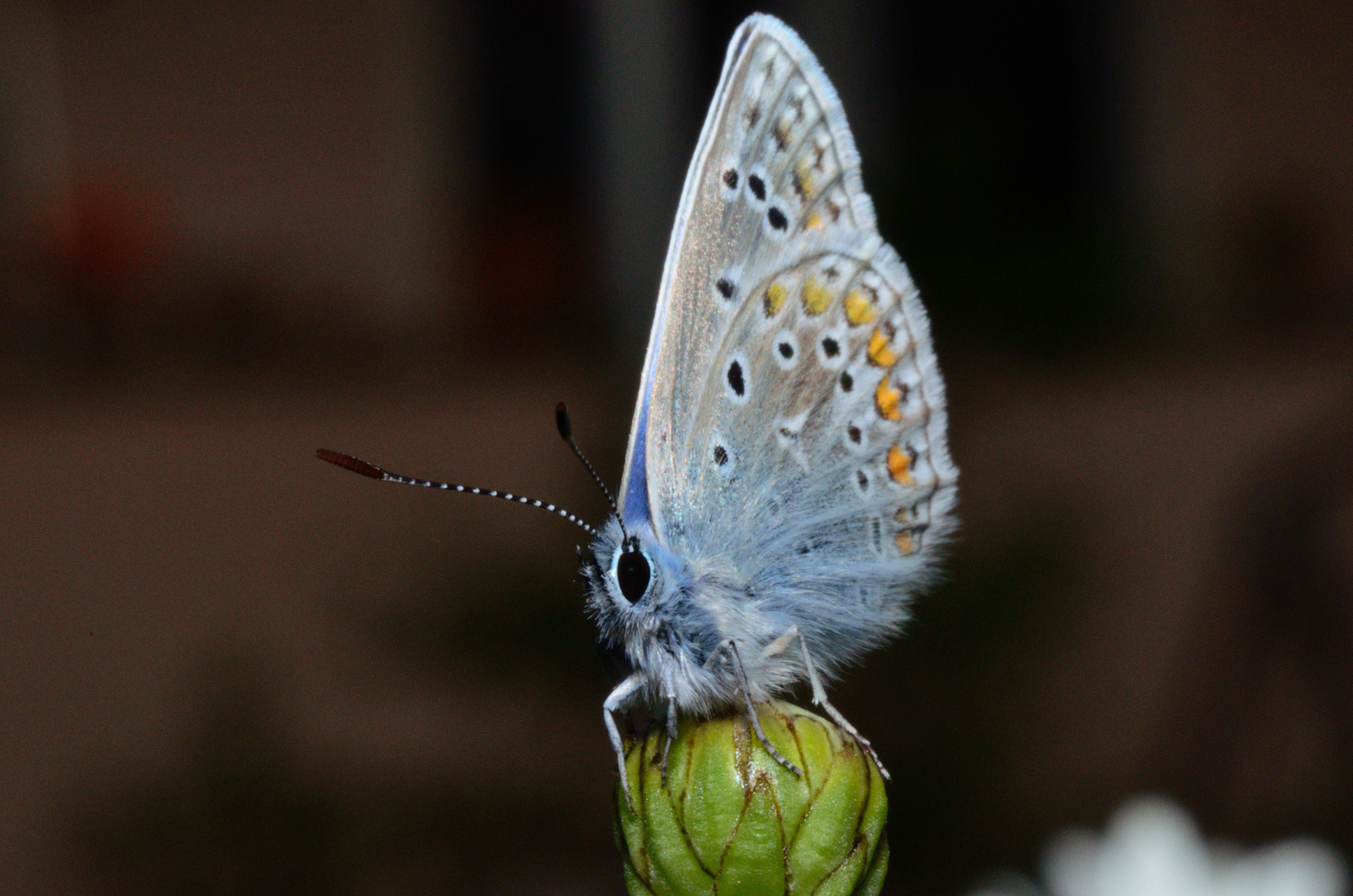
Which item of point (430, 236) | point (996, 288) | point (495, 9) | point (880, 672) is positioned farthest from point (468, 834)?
point (495, 9)

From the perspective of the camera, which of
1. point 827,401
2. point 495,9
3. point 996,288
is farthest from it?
point 495,9

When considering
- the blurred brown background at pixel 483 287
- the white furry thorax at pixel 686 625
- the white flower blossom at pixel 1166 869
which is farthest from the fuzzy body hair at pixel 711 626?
the blurred brown background at pixel 483 287

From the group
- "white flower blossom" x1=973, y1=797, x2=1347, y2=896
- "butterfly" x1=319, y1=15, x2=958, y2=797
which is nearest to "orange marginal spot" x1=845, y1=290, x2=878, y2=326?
"butterfly" x1=319, y1=15, x2=958, y2=797

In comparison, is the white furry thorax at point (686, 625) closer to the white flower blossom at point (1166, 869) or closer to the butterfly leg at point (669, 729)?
the butterfly leg at point (669, 729)

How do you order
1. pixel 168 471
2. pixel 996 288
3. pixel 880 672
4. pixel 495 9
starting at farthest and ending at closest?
pixel 495 9 < pixel 168 471 < pixel 996 288 < pixel 880 672

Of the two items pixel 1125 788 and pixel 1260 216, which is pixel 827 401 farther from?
pixel 1260 216

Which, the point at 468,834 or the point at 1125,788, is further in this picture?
the point at 1125,788

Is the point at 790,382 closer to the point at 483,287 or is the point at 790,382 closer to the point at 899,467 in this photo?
the point at 899,467
